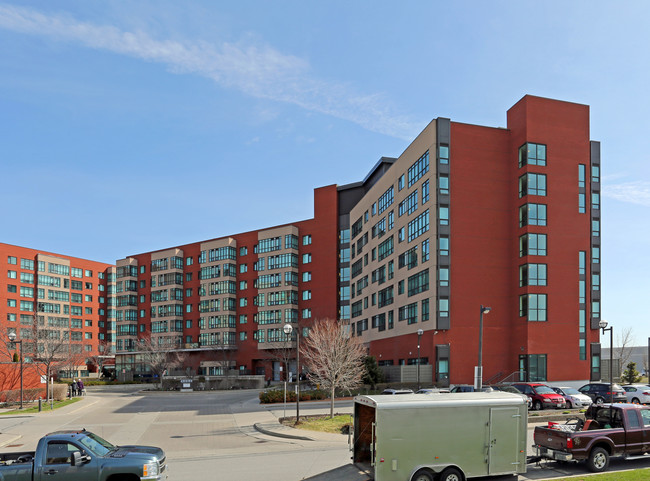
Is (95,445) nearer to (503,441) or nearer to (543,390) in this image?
(503,441)

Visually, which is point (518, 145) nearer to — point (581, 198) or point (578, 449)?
point (581, 198)

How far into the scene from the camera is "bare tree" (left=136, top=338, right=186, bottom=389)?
3358 inches

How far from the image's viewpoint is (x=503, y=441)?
48.0 ft

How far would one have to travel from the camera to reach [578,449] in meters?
16.1

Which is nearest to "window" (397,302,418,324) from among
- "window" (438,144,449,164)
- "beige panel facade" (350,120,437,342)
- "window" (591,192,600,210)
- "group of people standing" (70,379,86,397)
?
"beige panel facade" (350,120,437,342)

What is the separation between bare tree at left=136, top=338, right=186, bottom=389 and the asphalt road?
39.4 meters

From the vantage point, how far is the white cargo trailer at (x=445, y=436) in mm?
13727

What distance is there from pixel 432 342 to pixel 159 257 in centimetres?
6929

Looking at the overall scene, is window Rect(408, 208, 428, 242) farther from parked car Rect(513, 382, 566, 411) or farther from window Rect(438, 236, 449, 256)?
parked car Rect(513, 382, 566, 411)

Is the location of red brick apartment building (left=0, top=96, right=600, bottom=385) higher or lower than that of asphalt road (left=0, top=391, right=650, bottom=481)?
higher

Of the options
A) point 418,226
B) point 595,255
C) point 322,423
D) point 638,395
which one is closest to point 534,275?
point 595,255

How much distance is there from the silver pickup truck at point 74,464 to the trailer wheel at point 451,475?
651 centimetres

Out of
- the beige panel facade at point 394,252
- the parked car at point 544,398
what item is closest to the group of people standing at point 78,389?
the beige panel facade at point 394,252

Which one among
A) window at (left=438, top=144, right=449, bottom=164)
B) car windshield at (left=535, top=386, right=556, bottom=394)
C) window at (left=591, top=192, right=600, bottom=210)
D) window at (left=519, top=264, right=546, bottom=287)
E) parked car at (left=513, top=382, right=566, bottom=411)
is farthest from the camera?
window at (left=591, top=192, right=600, bottom=210)
